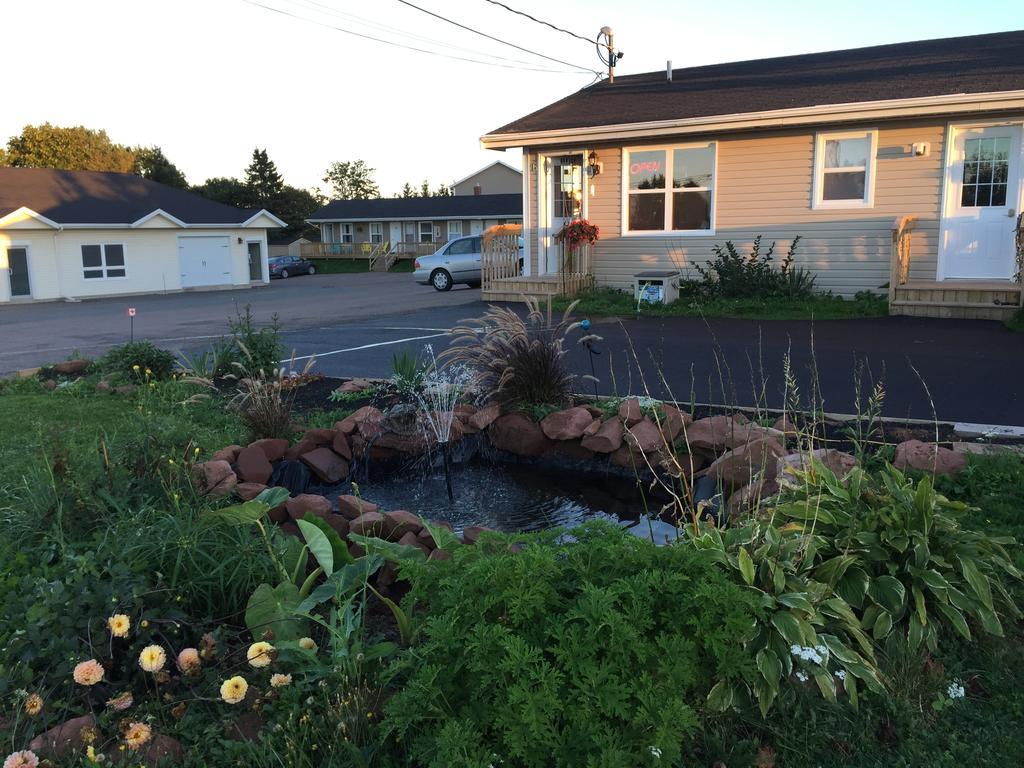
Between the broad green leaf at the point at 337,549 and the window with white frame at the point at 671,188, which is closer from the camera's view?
the broad green leaf at the point at 337,549

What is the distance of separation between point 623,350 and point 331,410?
4.33 metres

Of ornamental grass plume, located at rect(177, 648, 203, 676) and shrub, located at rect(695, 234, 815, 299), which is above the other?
shrub, located at rect(695, 234, 815, 299)

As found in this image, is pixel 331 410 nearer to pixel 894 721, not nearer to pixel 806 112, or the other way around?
pixel 894 721

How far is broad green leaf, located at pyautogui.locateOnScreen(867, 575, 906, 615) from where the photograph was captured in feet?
10.00

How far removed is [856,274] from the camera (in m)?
14.4

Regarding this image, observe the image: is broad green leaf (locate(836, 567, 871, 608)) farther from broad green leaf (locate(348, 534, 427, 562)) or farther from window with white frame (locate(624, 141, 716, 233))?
window with white frame (locate(624, 141, 716, 233))

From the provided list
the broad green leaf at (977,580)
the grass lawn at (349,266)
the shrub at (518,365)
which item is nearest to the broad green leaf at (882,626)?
the broad green leaf at (977,580)

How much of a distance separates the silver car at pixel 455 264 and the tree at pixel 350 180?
7232 cm

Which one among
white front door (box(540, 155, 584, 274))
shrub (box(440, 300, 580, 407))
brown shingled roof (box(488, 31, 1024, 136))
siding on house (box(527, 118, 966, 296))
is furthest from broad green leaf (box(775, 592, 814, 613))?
white front door (box(540, 155, 584, 274))

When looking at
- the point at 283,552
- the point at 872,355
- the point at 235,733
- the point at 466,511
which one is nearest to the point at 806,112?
the point at 872,355

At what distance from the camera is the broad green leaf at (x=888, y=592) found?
10.00ft

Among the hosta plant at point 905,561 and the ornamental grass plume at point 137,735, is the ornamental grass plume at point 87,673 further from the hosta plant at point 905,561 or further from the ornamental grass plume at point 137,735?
the hosta plant at point 905,561

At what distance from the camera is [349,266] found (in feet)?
174

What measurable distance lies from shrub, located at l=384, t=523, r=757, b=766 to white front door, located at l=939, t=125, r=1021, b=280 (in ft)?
41.8
